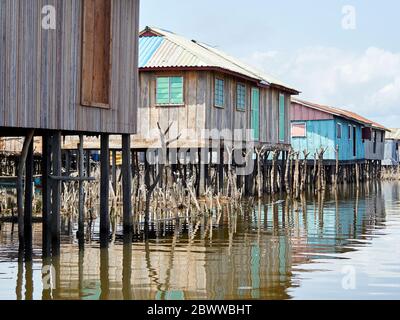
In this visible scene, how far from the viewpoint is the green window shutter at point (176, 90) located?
23734 millimetres

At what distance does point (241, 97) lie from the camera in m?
26.8

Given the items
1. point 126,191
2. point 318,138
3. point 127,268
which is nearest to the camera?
point 127,268

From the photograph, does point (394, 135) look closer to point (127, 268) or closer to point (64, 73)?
point (127, 268)

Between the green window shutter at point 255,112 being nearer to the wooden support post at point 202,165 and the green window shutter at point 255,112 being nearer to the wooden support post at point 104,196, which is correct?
the wooden support post at point 202,165

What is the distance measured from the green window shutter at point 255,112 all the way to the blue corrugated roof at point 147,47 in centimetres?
469

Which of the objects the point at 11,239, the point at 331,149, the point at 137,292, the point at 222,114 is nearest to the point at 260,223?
the point at 222,114

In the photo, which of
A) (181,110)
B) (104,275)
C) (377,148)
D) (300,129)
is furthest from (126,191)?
(377,148)

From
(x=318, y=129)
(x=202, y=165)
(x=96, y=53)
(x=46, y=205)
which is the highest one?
(x=318, y=129)

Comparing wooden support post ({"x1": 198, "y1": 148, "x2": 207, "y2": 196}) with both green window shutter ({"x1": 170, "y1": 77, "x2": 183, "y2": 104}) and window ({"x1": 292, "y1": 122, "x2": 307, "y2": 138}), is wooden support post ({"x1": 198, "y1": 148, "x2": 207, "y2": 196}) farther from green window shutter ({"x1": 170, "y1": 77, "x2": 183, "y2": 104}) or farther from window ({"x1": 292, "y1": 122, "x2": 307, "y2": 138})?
window ({"x1": 292, "y1": 122, "x2": 307, "y2": 138})

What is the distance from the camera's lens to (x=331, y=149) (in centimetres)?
4156

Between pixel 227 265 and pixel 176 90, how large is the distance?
1103 cm

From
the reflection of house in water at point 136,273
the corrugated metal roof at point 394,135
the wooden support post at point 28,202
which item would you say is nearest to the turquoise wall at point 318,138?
the corrugated metal roof at point 394,135

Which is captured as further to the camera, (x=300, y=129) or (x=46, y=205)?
(x=300, y=129)

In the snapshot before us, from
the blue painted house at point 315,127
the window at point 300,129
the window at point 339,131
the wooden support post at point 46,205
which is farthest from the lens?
the window at point 339,131
